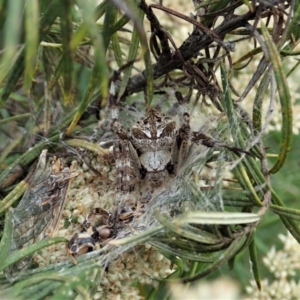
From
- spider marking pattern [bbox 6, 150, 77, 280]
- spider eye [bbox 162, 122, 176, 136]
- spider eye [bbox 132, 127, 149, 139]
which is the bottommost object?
spider marking pattern [bbox 6, 150, 77, 280]

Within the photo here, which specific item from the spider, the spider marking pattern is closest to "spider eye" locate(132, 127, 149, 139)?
the spider

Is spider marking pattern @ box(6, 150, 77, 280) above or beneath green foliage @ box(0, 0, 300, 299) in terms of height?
beneath

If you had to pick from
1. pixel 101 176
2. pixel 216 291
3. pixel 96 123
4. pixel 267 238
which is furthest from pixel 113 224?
pixel 267 238

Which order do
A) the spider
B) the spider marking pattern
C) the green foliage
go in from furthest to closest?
the spider < the spider marking pattern < the green foliage

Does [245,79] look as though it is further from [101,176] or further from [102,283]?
[102,283]

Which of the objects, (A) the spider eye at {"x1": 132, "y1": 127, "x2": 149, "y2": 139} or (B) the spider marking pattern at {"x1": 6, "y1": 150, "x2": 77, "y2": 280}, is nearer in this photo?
(B) the spider marking pattern at {"x1": 6, "y1": 150, "x2": 77, "y2": 280}

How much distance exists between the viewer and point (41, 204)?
0.80 metres

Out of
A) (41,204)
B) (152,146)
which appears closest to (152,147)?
(152,146)

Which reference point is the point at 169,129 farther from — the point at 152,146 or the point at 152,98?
the point at 152,98

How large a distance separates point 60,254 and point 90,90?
0.23 meters

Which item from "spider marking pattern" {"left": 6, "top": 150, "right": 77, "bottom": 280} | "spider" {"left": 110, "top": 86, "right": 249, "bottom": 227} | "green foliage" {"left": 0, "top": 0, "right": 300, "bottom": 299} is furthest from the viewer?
"spider" {"left": 110, "top": 86, "right": 249, "bottom": 227}

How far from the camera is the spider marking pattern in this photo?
0.76 meters

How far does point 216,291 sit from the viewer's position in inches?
12.6

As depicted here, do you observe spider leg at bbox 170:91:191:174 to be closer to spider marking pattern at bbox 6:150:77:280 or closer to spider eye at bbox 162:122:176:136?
spider eye at bbox 162:122:176:136
